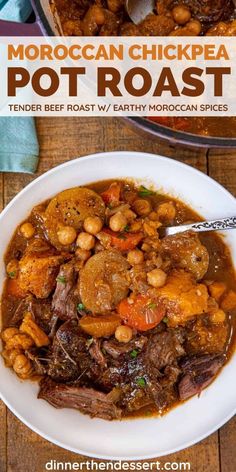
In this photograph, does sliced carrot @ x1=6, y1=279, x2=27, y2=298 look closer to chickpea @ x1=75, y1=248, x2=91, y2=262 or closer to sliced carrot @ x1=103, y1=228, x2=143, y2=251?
chickpea @ x1=75, y1=248, x2=91, y2=262

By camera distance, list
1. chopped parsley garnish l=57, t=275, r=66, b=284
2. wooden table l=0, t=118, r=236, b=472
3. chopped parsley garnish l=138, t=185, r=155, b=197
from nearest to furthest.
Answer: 1. chopped parsley garnish l=57, t=275, r=66, b=284
2. chopped parsley garnish l=138, t=185, r=155, b=197
3. wooden table l=0, t=118, r=236, b=472

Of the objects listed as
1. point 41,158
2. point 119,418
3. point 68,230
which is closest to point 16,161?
point 41,158

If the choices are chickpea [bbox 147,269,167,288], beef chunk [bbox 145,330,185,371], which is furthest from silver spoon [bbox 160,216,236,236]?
beef chunk [bbox 145,330,185,371]

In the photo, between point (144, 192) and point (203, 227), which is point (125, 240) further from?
point (203, 227)

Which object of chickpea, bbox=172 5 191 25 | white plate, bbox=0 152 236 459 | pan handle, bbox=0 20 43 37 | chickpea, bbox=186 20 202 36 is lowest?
white plate, bbox=0 152 236 459

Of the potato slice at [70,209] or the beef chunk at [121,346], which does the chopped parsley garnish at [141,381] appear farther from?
the potato slice at [70,209]

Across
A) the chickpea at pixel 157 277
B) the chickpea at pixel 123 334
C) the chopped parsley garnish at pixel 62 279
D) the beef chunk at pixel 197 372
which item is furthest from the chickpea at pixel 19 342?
the beef chunk at pixel 197 372

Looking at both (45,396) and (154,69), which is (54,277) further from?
(154,69)
